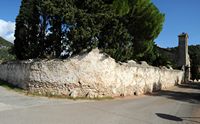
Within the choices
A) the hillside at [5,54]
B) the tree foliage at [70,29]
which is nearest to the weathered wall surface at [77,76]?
the tree foliage at [70,29]

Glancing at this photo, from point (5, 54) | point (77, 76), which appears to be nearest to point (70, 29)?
point (77, 76)

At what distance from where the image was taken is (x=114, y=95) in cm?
1820

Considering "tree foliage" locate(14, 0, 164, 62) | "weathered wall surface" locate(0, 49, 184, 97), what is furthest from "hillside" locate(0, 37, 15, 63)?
"weathered wall surface" locate(0, 49, 184, 97)

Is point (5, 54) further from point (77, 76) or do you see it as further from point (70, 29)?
point (77, 76)

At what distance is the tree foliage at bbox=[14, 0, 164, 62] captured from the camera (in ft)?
55.6

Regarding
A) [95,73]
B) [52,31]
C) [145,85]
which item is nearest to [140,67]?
[145,85]

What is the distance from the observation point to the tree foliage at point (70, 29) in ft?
55.6

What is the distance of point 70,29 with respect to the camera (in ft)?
56.6

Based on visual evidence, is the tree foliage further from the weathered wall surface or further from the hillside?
the hillside

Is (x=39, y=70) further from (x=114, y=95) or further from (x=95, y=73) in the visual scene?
(x=114, y=95)

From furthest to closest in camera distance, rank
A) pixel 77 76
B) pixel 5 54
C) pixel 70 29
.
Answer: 1. pixel 5 54
2. pixel 70 29
3. pixel 77 76

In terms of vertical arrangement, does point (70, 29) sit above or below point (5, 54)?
below

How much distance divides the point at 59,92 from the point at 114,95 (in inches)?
148

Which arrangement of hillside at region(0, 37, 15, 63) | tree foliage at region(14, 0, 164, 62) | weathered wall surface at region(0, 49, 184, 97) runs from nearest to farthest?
weathered wall surface at region(0, 49, 184, 97), tree foliage at region(14, 0, 164, 62), hillside at region(0, 37, 15, 63)
